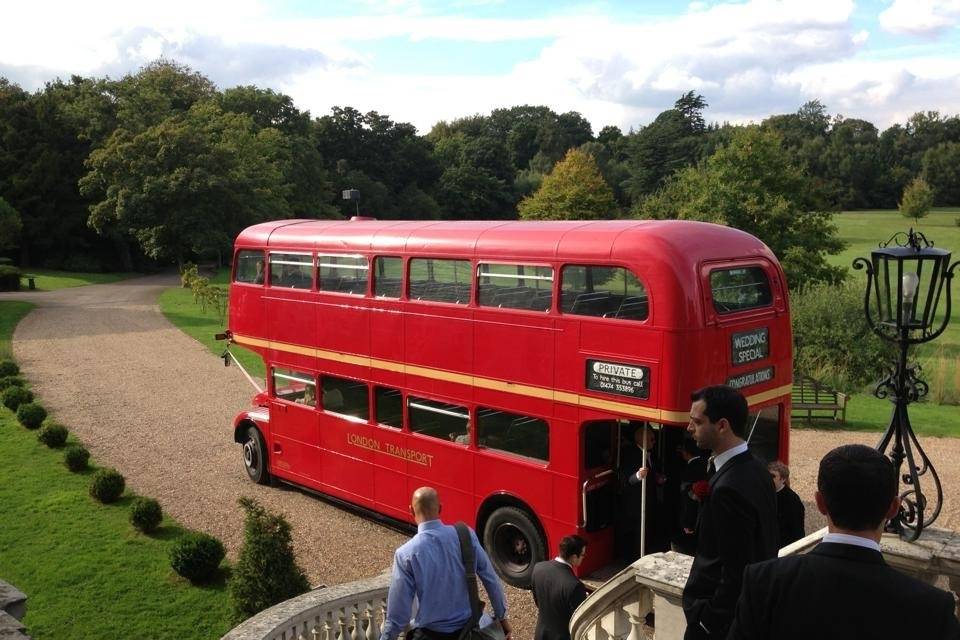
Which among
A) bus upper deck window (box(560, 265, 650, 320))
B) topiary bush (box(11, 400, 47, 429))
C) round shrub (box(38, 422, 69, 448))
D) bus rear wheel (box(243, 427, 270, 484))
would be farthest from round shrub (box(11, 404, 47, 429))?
bus upper deck window (box(560, 265, 650, 320))

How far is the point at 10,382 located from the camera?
2175 centimetres

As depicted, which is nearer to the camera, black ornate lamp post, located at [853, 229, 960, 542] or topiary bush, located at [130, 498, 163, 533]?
black ornate lamp post, located at [853, 229, 960, 542]

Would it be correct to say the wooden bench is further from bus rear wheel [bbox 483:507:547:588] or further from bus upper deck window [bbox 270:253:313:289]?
bus upper deck window [bbox 270:253:313:289]

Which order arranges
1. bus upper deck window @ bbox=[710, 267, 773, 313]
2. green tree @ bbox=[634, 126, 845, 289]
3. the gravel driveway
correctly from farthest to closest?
green tree @ bbox=[634, 126, 845, 289]
the gravel driveway
bus upper deck window @ bbox=[710, 267, 773, 313]

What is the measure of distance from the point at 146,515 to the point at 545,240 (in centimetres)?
780

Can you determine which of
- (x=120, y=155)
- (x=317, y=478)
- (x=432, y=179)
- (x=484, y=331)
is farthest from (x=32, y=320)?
(x=432, y=179)

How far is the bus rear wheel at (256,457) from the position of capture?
1492 cm

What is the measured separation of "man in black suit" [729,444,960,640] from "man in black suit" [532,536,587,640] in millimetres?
3641

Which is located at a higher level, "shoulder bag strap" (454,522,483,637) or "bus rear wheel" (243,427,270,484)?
"shoulder bag strap" (454,522,483,637)

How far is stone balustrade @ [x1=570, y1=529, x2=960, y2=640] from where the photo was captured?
227 inches

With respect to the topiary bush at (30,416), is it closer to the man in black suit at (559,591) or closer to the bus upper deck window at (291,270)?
the bus upper deck window at (291,270)

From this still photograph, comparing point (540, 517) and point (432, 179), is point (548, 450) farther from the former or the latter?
point (432, 179)

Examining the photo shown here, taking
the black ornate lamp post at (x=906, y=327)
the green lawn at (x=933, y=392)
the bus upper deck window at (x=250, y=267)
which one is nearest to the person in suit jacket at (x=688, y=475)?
the black ornate lamp post at (x=906, y=327)

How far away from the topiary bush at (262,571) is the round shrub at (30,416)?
11.9 metres
